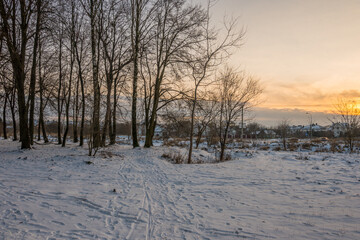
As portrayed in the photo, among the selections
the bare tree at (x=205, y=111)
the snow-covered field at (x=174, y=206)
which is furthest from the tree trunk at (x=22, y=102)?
the bare tree at (x=205, y=111)

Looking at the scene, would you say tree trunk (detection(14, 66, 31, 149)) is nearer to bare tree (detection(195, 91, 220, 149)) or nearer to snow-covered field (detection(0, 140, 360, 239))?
snow-covered field (detection(0, 140, 360, 239))

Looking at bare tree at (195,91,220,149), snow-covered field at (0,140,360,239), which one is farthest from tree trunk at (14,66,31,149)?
bare tree at (195,91,220,149)

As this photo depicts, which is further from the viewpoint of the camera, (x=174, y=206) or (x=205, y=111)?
(x=205, y=111)

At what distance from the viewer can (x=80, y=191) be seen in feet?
17.2

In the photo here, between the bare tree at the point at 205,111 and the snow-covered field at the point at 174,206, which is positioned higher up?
the bare tree at the point at 205,111

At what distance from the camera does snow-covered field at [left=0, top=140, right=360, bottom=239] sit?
3389 mm

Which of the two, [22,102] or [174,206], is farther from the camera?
[22,102]

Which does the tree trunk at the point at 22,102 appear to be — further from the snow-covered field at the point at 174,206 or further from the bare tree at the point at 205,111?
the bare tree at the point at 205,111

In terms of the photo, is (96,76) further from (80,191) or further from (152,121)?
(80,191)

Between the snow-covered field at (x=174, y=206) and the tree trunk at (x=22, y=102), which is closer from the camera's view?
the snow-covered field at (x=174, y=206)

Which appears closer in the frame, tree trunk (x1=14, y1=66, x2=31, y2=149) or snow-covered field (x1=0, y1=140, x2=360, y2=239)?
snow-covered field (x1=0, y1=140, x2=360, y2=239)

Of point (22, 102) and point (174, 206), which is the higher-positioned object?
point (22, 102)

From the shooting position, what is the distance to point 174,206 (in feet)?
15.2

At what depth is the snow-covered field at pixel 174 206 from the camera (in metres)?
3.39
